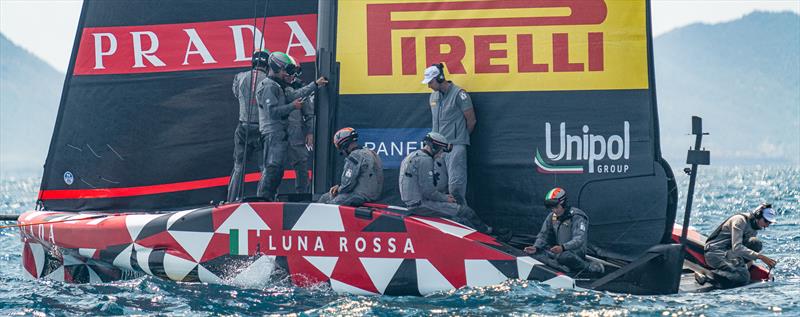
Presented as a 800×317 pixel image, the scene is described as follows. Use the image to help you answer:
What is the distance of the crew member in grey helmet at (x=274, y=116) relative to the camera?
443 inches

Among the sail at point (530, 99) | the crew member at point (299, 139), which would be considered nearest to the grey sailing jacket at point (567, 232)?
the sail at point (530, 99)

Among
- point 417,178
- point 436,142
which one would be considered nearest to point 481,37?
point 436,142

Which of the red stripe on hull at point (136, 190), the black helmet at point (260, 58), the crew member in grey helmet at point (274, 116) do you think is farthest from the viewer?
the red stripe on hull at point (136, 190)

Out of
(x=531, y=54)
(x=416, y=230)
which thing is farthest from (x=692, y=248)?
(x=416, y=230)

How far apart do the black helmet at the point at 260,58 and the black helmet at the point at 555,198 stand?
3.33 metres

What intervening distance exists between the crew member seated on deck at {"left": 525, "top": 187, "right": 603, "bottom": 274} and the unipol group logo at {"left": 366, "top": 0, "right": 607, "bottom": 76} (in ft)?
4.06

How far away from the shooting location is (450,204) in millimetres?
10617

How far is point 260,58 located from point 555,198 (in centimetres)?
350

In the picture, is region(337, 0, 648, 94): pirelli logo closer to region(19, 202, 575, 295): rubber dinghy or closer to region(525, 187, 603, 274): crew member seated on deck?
region(525, 187, 603, 274): crew member seated on deck

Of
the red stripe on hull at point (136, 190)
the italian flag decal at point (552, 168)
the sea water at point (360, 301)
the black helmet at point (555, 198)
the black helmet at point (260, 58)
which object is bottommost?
the sea water at point (360, 301)

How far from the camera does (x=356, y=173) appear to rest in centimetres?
1059

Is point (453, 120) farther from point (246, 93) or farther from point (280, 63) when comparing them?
point (246, 93)

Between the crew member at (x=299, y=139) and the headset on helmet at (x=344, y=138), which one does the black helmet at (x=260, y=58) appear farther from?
the headset on helmet at (x=344, y=138)

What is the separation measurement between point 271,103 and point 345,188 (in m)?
1.26
